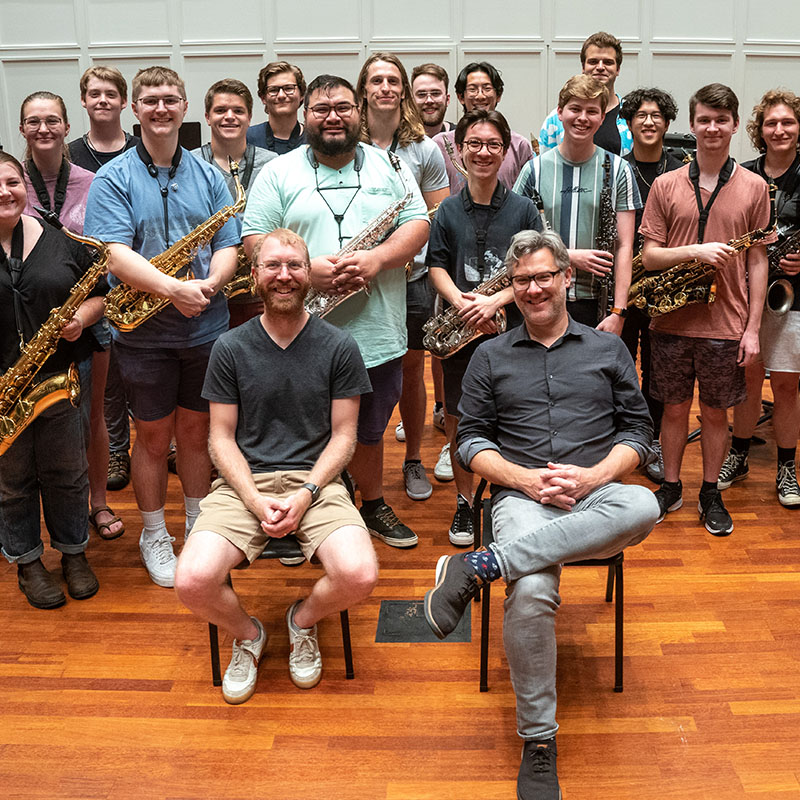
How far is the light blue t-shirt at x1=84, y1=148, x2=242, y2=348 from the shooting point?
3121 millimetres

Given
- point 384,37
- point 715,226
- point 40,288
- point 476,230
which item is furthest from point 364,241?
point 384,37

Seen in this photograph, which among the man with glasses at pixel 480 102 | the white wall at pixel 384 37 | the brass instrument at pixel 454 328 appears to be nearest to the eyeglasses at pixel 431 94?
the man with glasses at pixel 480 102

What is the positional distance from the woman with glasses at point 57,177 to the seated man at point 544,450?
170 centimetres

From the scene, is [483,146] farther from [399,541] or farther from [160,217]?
[399,541]

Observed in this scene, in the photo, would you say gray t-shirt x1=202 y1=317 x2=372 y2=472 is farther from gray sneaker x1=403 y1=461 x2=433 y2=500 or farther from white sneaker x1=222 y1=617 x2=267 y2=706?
gray sneaker x1=403 y1=461 x2=433 y2=500

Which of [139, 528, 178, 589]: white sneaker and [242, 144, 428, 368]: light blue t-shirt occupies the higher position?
[242, 144, 428, 368]: light blue t-shirt

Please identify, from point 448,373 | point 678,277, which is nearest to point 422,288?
point 448,373

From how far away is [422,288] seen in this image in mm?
3934

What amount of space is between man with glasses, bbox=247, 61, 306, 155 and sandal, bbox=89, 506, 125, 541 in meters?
1.96

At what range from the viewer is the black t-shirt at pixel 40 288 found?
3.02 metres

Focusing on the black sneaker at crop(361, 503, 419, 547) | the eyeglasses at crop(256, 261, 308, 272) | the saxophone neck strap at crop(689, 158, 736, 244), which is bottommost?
the black sneaker at crop(361, 503, 419, 547)

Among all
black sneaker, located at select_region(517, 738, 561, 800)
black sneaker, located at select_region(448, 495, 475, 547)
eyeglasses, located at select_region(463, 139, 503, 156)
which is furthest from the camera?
black sneaker, located at select_region(448, 495, 475, 547)

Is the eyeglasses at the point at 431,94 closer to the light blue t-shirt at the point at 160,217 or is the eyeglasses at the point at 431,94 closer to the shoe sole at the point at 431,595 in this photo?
the light blue t-shirt at the point at 160,217

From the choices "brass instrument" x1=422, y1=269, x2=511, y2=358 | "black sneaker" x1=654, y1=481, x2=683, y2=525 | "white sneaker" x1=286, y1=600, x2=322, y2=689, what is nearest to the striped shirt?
"brass instrument" x1=422, y1=269, x2=511, y2=358
